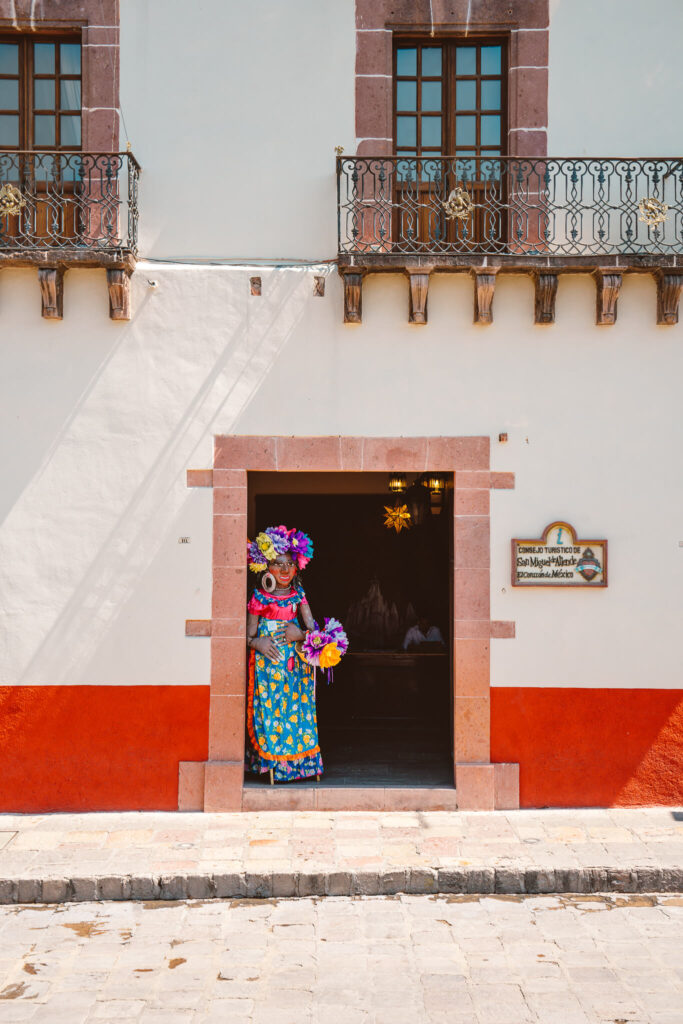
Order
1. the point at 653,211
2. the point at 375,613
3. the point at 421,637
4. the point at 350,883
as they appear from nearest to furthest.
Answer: the point at 350,883
the point at 653,211
the point at 421,637
the point at 375,613

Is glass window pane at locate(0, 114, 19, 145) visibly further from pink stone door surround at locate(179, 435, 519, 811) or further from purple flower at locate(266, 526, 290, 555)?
purple flower at locate(266, 526, 290, 555)

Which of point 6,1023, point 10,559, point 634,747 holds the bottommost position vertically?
point 6,1023

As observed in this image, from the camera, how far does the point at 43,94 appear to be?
8930 millimetres

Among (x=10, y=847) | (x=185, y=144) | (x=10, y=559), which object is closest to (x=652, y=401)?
(x=185, y=144)

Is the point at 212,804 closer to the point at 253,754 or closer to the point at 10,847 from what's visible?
the point at 253,754

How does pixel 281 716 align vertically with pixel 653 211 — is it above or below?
below

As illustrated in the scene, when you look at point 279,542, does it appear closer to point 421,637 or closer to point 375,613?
point 421,637

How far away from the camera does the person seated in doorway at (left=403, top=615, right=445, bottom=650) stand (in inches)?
496

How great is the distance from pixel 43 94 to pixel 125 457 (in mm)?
3162

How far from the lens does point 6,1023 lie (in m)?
5.21

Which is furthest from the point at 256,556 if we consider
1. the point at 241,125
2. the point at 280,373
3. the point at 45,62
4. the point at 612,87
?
the point at 612,87

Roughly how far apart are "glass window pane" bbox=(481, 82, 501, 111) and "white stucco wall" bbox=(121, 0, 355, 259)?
1.14 metres

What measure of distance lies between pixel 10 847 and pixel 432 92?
6.88 metres

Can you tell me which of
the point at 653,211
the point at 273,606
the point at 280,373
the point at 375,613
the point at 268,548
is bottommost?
the point at 375,613
